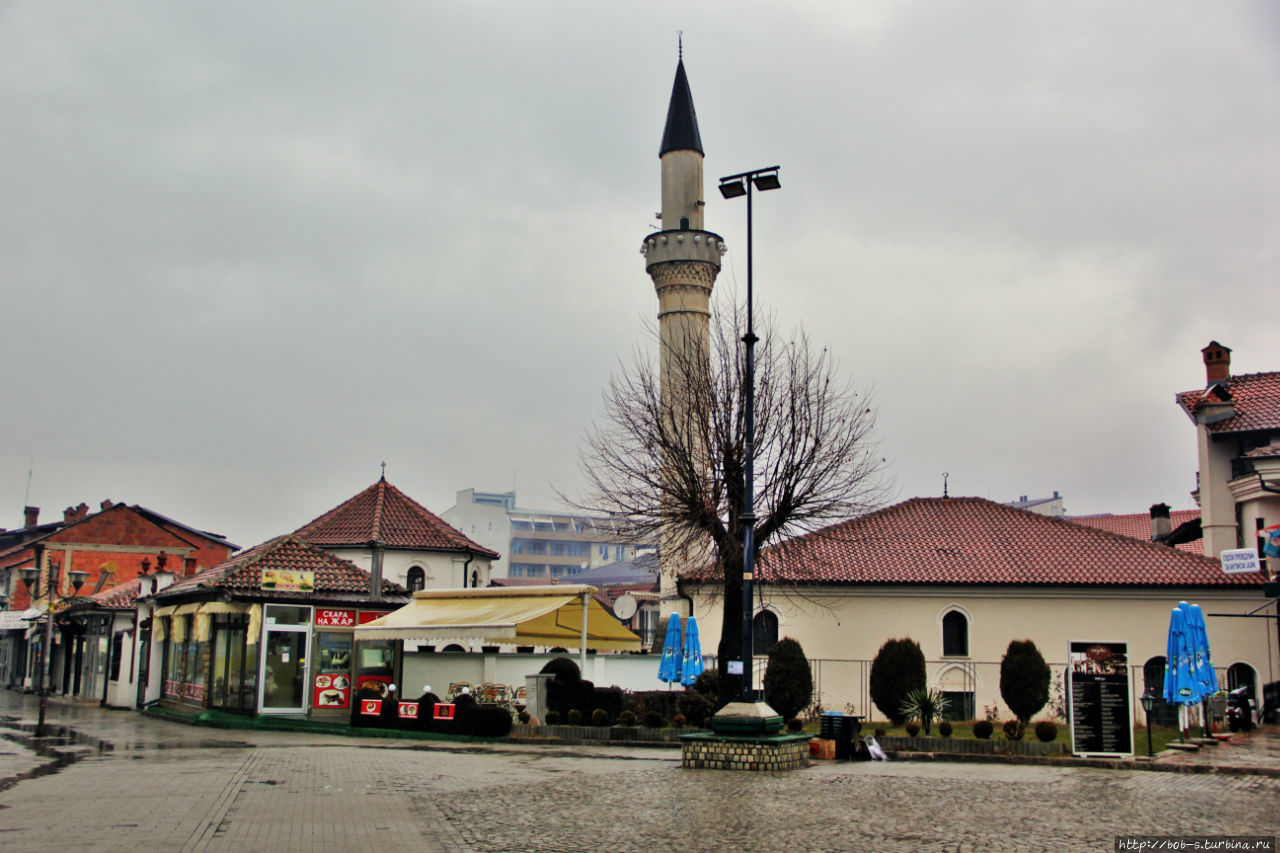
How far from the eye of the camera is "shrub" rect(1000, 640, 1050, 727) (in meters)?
26.2

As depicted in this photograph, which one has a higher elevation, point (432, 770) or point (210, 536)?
point (210, 536)

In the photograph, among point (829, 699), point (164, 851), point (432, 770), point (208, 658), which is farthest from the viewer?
point (829, 699)

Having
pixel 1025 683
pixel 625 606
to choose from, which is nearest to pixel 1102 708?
pixel 1025 683

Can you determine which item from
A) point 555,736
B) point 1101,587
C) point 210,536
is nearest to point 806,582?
point 1101,587

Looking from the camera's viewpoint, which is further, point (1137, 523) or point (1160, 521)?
point (1137, 523)

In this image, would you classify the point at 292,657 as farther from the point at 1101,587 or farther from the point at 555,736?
the point at 1101,587

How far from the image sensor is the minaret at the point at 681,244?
4444 centimetres

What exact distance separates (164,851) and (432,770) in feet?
21.7

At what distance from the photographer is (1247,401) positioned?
35281 millimetres

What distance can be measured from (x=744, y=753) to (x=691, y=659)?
390 inches

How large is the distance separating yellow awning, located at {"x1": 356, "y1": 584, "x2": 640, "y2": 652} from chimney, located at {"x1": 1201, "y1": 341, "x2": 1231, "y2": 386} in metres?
24.2

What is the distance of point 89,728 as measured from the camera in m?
25.3

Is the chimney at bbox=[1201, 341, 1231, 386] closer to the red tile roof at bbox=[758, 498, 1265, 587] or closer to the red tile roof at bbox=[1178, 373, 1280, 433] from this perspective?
the red tile roof at bbox=[1178, 373, 1280, 433]

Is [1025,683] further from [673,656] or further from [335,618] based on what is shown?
[335,618]
